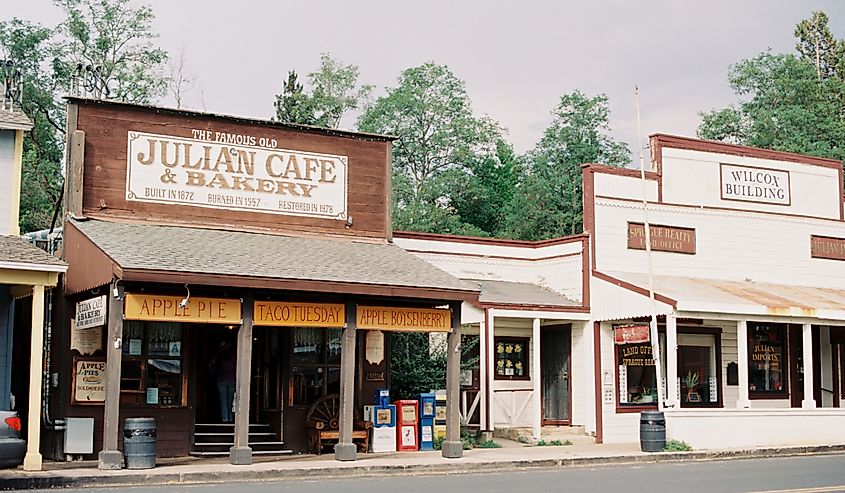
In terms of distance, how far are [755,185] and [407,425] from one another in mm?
11587

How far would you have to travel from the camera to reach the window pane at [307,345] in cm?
2223

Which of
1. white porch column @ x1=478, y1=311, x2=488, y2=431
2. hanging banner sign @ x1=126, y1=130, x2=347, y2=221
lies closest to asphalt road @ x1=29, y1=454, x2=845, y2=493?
white porch column @ x1=478, y1=311, x2=488, y2=431

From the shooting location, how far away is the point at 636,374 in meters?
26.5

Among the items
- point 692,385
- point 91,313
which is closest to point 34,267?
point 91,313

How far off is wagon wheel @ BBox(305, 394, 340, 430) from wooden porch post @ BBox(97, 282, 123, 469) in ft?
16.0

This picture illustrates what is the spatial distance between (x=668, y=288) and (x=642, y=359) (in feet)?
7.20

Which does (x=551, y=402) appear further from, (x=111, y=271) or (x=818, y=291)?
(x=111, y=271)

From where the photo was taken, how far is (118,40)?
43438mm

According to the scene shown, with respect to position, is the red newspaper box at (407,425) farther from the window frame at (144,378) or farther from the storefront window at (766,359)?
the storefront window at (766,359)

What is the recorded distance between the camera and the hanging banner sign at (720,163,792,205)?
28.3 metres

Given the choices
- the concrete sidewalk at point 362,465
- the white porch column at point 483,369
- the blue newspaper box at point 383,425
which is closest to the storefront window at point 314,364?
the blue newspaper box at point 383,425

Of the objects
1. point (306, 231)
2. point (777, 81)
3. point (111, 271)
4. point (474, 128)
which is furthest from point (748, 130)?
point (111, 271)

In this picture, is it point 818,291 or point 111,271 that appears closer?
point 111,271

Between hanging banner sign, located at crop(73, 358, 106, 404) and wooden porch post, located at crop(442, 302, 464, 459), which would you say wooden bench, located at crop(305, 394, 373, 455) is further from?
hanging banner sign, located at crop(73, 358, 106, 404)
